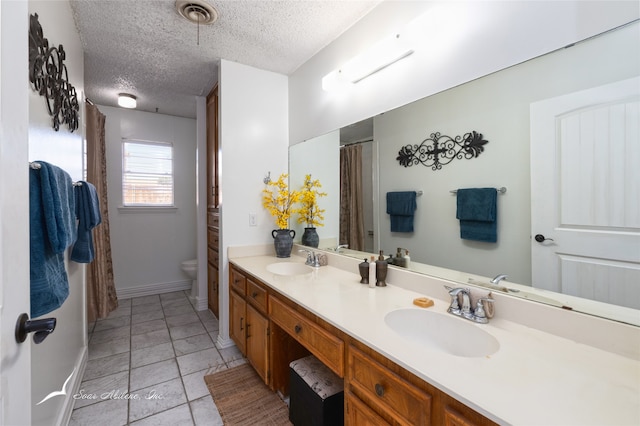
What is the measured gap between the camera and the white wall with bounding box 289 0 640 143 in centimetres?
93

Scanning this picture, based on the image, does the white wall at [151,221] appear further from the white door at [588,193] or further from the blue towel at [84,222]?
the white door at [588,193]

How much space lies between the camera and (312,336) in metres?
1.23

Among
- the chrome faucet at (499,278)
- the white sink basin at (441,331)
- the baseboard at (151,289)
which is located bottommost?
the baseboard at (151,289)

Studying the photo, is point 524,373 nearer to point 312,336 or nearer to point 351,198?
point 312,336

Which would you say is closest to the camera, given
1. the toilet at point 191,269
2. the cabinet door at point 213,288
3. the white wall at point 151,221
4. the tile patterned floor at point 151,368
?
the tile patterned floor at point 151,368

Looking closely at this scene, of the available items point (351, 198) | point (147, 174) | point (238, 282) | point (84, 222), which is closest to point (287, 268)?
point (238, 282)

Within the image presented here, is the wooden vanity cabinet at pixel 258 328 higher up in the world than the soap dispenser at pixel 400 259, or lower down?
lower down

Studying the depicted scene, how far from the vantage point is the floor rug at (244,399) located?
1.56 meters

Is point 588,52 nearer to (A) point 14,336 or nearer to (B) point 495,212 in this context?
(B) point 495,212

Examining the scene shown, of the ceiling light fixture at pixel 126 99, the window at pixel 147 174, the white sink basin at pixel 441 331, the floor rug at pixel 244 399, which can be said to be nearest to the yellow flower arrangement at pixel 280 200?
the floor rug at pixel 244 399

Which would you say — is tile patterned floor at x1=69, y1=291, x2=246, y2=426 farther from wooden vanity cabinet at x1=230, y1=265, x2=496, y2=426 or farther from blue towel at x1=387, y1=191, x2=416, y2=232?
blue towel at x1=387, y1=191, x2=416, y2=232

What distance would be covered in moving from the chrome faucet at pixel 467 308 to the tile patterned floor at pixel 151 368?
144cm

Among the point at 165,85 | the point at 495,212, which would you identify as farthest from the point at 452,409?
A: the point at 165,85

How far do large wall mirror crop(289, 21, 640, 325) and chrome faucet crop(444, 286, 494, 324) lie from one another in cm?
13
